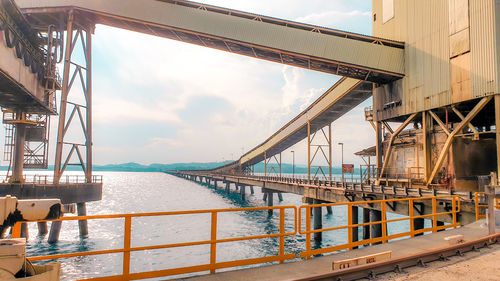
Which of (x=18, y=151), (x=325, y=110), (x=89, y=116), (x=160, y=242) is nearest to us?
(x=160, y=242)

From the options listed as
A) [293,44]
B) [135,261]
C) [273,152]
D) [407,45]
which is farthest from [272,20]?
[273,152]

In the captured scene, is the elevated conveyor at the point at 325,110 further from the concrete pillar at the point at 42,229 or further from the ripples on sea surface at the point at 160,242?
the concrete pillar at the point at 42,229

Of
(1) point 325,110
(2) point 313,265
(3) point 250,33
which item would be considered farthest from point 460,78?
(2) point 313,265

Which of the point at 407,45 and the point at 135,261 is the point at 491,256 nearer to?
the point at 135,261

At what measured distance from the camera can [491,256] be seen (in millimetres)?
7676

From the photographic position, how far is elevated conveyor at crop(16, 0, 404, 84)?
25.4 meters

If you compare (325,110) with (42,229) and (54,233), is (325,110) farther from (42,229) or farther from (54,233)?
(42,229)

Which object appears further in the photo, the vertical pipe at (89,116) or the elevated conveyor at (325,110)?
the elevated conveyor at (325,110)

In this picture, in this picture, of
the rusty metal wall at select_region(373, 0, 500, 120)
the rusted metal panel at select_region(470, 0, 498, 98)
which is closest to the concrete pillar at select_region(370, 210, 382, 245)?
the rusty metal wall at select_region(373, 0, 500, 120)

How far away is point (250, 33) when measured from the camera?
26.8 meters

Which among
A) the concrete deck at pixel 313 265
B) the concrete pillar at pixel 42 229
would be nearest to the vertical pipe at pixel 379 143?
the concrete deck at pixel 313 265

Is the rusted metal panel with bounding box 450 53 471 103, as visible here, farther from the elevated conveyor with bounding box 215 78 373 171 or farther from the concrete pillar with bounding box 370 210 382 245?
the elevated conveyor with bounding box 215 78 373 171

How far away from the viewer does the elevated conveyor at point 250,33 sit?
83.4ft

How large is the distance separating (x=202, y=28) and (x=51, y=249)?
21856 mm
